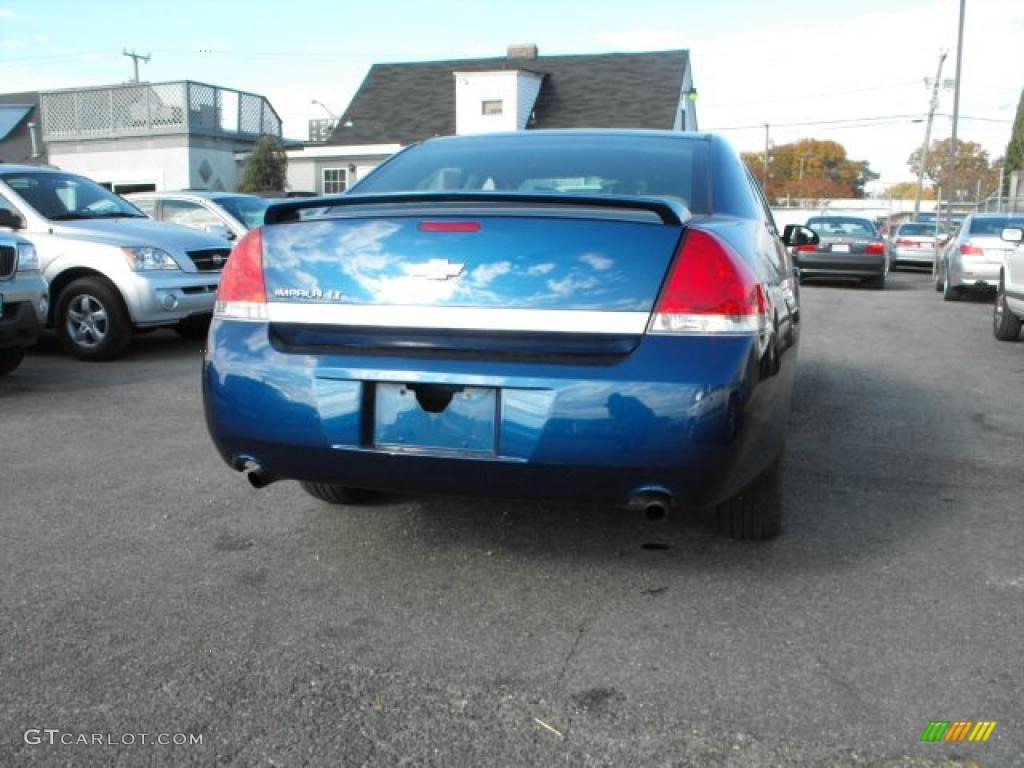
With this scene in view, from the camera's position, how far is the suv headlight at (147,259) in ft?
25.9

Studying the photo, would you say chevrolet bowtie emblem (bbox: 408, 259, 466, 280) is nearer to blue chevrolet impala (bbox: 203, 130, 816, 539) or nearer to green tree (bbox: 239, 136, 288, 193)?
blue chevrolet impala (bbox: 203, 130, 816, 539)

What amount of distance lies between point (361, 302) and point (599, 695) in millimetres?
1295

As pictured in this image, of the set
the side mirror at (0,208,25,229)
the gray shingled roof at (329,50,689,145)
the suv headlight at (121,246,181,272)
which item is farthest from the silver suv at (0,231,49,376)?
the gray shingled roof at (329,50,689,145)

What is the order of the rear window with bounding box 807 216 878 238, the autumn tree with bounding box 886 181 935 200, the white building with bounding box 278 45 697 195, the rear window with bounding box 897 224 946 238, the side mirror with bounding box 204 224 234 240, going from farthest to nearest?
the autumn tree with bounding box 886 181 935 200, the white building with bounding box 278 45 697 195, the rear window with bounding box 897 224 946 238, the rear window with bounding box 807 216 878 238, the side mirror with bounding box 204 224 234 240

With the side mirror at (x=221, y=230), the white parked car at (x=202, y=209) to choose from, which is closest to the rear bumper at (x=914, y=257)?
the white parked car at (x=202, y=209)

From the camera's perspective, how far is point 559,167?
3785mm

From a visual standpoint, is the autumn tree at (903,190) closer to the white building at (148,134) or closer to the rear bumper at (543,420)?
Result: the white building at (148,134)

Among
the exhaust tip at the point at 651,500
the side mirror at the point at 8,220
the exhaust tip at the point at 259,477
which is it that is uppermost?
the side mirror at the point at 8,220

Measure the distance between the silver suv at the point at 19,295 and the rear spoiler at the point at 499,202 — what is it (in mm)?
4138

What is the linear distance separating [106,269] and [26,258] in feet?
3.67

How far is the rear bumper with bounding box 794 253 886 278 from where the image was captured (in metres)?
18.2

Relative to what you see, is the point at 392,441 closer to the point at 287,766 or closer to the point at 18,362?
the point at 287,766

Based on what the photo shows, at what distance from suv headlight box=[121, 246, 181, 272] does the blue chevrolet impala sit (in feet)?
17.0

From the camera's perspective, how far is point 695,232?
9.36 ft
